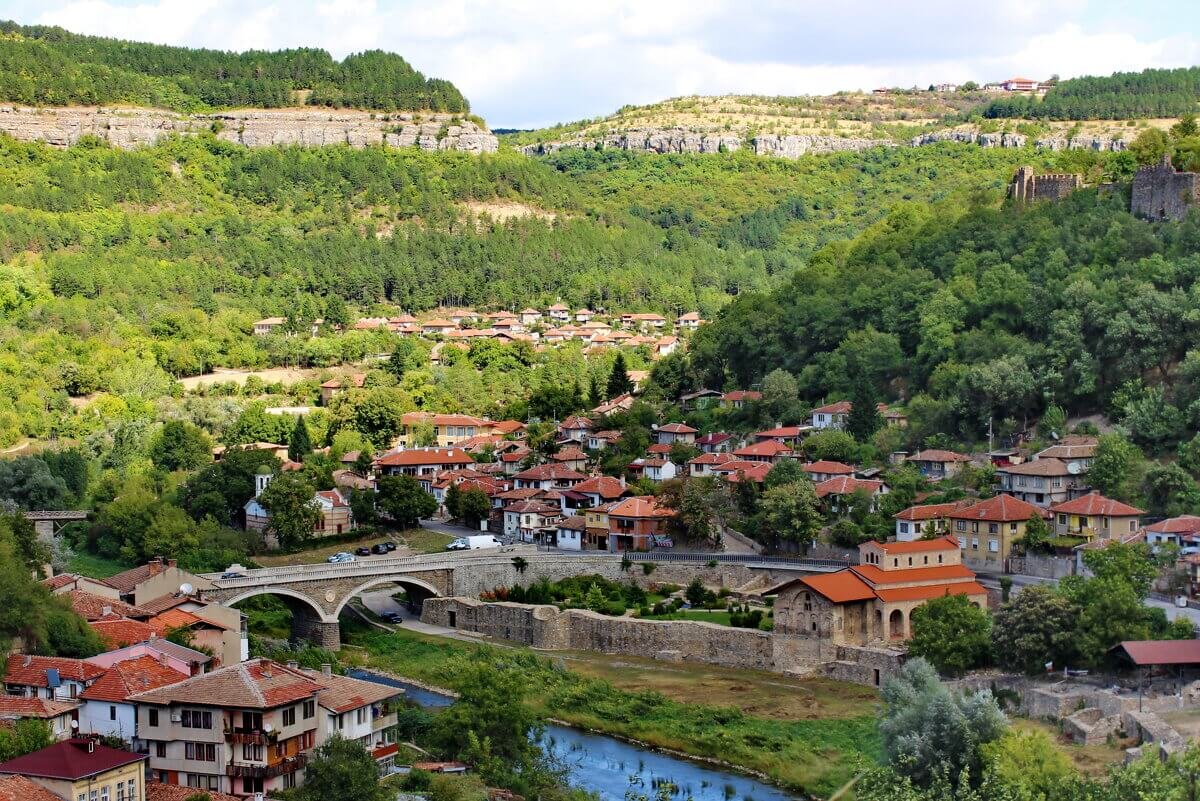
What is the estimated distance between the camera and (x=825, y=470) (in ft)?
204

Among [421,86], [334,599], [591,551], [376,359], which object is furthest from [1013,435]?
[421,86]

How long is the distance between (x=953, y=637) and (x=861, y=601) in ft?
16.9

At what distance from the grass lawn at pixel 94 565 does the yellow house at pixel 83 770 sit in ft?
94.9

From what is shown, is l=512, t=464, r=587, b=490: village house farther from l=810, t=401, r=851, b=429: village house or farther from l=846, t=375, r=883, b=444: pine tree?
l=846, t=375, r=883, b=444: pine tree

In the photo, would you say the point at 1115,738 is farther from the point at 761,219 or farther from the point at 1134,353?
the point at 761,219

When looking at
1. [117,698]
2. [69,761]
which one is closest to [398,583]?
[117,698]

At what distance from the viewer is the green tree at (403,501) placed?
217 ft

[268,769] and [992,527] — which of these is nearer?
[268,769]

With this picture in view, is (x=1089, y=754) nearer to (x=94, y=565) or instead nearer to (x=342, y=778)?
(x=342, y=778)

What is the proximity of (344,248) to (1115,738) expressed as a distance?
86973mm

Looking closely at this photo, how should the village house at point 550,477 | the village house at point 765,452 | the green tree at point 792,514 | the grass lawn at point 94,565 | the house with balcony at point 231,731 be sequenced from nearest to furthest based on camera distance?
1. the house with balcony at point 231,731
2. the green tree at point 792,514
3. the grass lawn at point 94,565
4. the village house at point 765,452
5. the village house at point 550,477

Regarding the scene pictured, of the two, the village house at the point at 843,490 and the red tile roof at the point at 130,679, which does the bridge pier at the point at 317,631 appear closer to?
the red tile roof at the point at 130,679

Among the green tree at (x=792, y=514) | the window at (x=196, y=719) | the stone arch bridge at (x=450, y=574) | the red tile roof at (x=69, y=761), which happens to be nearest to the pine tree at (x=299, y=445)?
the stone arch bridge at (x=450, y=574)

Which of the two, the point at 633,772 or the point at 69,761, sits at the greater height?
the point at 69,761
